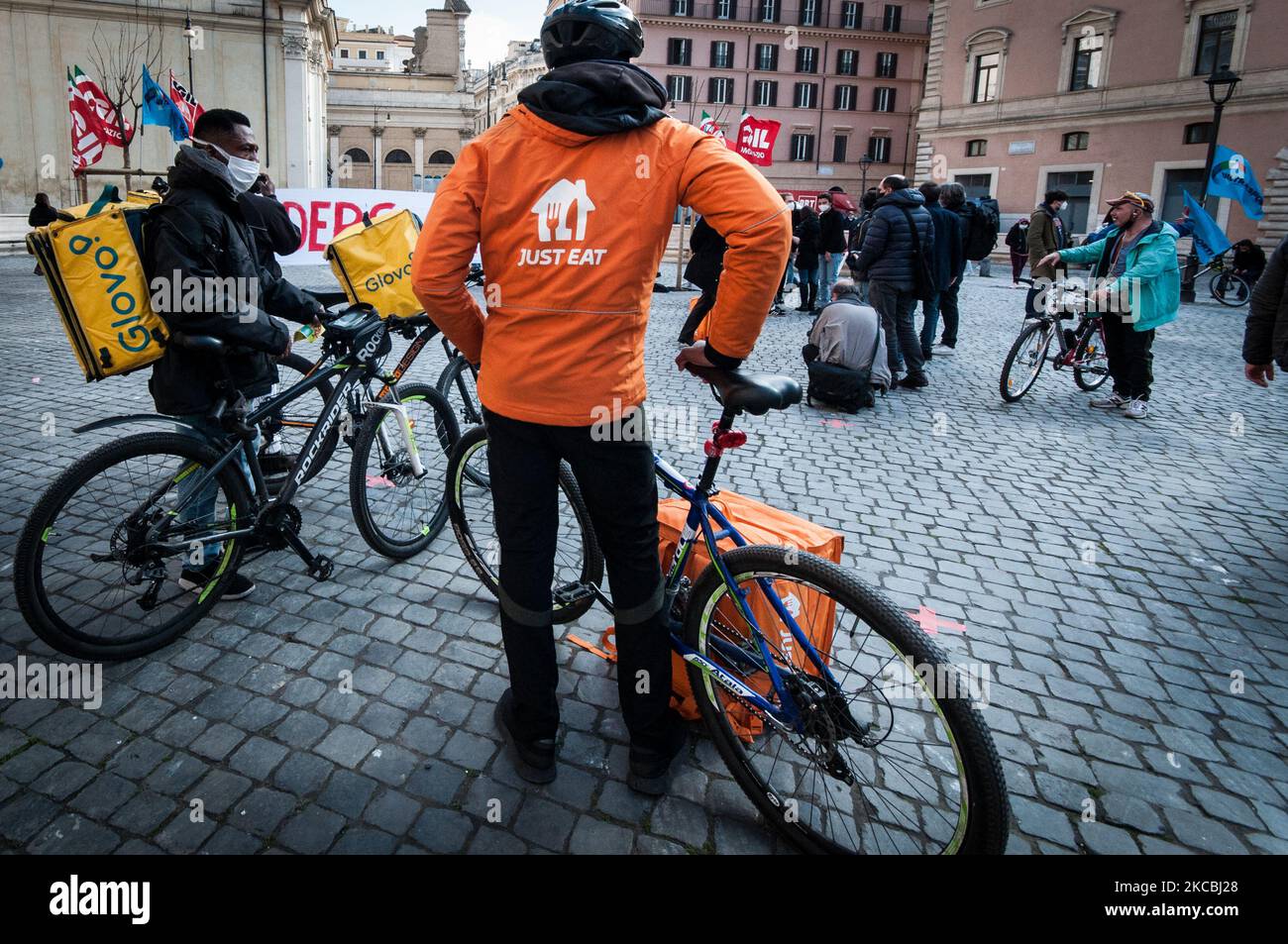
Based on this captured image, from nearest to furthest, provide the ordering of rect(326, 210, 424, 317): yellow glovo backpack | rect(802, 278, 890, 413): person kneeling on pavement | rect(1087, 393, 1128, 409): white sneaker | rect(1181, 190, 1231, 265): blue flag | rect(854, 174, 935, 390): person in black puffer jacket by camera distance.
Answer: rect(326, 210, 424, 317): yellow glovo backpack, rect(802, 278, 890, 413): person kneeling on pavement, rect(1087, 393, 1128, 409): white sneaker, rect(854, 174, 935, 390): person in black puffer jacket, rect(1181, 190, 1231, 265): blue flag

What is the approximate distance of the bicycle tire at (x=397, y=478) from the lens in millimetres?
4023

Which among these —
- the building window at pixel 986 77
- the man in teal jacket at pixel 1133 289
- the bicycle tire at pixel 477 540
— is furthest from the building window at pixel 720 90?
the bicycle tire at pixel 477 540

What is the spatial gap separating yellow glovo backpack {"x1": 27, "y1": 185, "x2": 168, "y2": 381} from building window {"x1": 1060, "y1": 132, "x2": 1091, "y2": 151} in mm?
40934

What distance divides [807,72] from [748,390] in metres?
62.7

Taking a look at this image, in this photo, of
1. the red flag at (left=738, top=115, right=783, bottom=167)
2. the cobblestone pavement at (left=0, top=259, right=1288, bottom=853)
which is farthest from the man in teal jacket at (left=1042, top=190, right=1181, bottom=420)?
the red flag at (left=738, top=115, right=783, bottom=167)

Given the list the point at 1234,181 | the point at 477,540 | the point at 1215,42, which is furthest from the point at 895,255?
the point at 1215,42

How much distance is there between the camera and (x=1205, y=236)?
50.2 feet

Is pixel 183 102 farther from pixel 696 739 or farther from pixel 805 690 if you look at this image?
pixel 805 690

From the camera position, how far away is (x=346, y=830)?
2488 mm

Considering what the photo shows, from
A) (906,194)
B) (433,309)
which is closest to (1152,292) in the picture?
(906,194)

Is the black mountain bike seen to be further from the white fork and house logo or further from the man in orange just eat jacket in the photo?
the white fork and house logo

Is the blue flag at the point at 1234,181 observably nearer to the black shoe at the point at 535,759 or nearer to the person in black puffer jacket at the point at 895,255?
the person in black puffer jacket at the point at 895,255

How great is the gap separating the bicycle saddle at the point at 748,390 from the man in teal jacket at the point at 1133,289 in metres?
6.50

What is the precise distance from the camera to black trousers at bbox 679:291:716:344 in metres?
2.82
